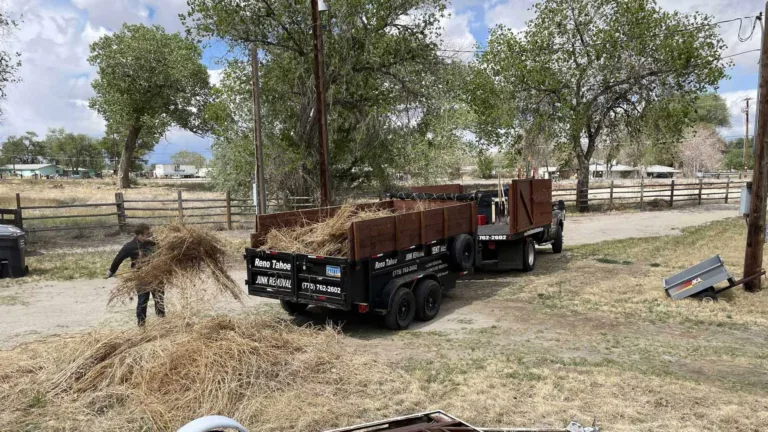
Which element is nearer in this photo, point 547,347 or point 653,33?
point 547,347

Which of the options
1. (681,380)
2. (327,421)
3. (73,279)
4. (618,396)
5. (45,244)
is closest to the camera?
(327,421)

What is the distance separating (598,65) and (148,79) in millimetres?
33234

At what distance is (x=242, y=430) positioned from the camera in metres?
2.96

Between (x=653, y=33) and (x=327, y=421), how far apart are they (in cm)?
2504

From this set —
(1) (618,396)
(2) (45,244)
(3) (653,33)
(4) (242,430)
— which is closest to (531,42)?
(3) (653,33)

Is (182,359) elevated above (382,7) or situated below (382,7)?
below

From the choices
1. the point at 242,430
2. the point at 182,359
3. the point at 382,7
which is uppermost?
the point at 382,7

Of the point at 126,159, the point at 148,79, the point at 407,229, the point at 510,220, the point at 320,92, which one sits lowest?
the point at 510,220

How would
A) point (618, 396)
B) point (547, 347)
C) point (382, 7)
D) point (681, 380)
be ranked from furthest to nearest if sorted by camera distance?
point (382, 7) → point (547, 347) → point (681, 380) → point (618, 396)

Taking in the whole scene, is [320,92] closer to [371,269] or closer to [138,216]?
[371,269]

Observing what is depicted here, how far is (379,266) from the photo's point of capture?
7953 millimetres

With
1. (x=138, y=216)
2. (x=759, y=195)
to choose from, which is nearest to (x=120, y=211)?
(x=138, y=216)

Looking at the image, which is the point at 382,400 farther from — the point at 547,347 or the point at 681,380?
the point at 681,380

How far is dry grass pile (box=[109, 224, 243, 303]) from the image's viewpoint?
6.66 meters
